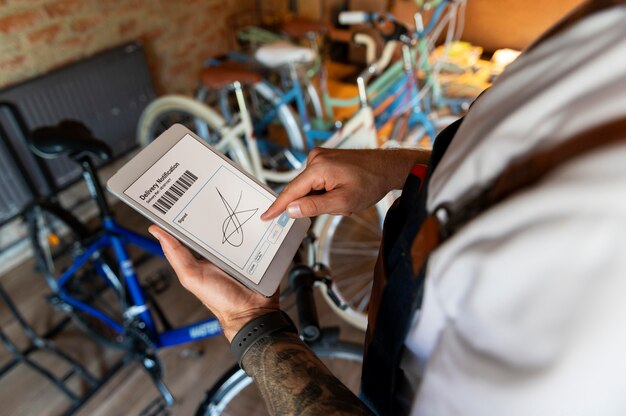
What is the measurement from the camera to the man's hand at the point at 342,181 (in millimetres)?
632

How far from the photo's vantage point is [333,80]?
327cm

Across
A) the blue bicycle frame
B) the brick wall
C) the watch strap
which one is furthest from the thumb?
the brick wall

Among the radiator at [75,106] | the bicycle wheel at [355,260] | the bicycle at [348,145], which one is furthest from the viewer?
the radiator at [75,106]

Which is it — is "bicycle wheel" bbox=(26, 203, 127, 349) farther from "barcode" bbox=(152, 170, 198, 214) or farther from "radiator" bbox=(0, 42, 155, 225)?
"barcode" bbox=(152, 170, 198, 214)

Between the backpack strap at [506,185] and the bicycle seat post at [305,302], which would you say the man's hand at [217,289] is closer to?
the bicycle seat post at [305,302]

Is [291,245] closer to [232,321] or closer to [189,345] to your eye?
[232,321]

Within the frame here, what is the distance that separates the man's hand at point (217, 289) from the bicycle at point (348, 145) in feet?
2.53

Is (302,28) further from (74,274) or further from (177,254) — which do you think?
(177,254)

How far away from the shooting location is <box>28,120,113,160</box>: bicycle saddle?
1.06 meters

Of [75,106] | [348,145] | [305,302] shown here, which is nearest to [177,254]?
[305,302]

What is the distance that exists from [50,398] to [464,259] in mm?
1653

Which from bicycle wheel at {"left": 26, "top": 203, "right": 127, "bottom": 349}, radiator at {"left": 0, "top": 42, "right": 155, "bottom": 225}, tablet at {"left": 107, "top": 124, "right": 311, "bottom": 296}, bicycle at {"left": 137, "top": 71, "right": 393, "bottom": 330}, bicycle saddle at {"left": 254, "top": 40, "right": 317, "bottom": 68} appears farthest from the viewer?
bicycle saddle at {"left": 254, "top": 40, "right": 317, "bottom": 68}

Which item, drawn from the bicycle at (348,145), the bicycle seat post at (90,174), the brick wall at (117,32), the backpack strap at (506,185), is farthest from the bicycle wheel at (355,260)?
the brick wall at (117,32)

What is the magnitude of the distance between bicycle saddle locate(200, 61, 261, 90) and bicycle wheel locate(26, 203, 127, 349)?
0.80 metres
